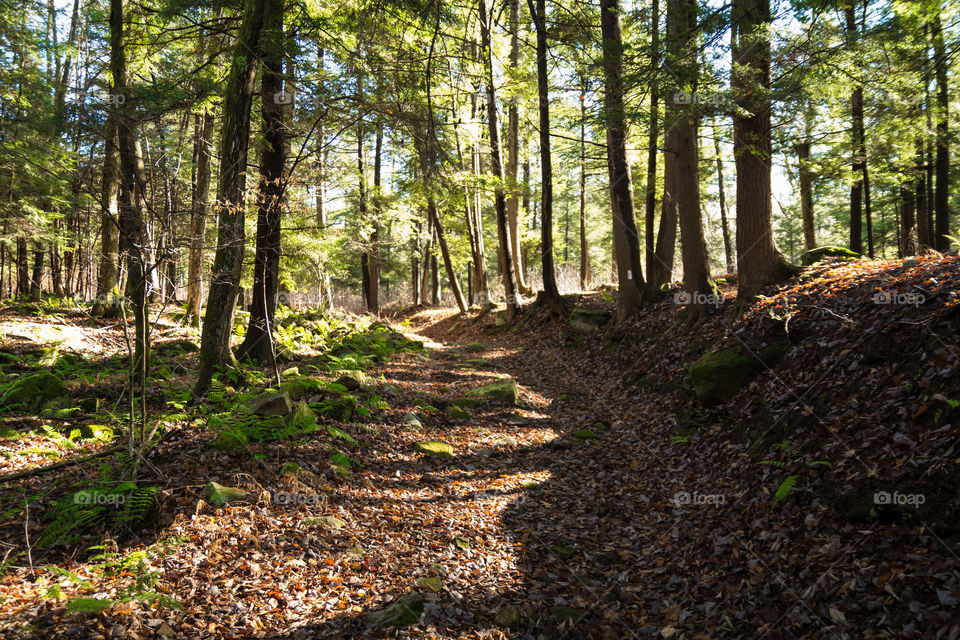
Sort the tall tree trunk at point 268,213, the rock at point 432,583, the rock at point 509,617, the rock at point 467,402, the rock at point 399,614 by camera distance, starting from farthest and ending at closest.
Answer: the rock at point 467,402 < the tall tree trunk at point 268,213 < the rock at point 432,583 < the rock at point 509,617 < the rock at point 399,614

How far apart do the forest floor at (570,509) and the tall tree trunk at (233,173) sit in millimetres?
1153

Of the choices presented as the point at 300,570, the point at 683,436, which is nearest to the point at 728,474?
the point at 683,436

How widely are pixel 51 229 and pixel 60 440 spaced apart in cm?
1204

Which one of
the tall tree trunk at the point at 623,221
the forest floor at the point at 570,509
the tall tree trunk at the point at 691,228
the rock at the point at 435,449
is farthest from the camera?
the tall tree trunk at the point at 623,221

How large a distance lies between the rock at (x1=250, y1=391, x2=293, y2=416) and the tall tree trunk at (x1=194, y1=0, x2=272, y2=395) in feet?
4.30

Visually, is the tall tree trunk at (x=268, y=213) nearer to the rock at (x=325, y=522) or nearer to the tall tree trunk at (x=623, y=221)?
the rock at (x=325, y=522)

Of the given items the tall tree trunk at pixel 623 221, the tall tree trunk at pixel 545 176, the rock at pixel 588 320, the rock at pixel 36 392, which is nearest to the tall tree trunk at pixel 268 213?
the rock at pixel 36 392

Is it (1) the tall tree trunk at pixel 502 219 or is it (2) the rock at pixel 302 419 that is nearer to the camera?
(2) the rock at pixel 302 419

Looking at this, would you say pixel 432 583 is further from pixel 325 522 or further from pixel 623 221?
pixel 623 221

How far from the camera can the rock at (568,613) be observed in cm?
383

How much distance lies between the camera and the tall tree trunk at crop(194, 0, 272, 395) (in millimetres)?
6863

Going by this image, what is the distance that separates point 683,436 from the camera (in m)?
6.75

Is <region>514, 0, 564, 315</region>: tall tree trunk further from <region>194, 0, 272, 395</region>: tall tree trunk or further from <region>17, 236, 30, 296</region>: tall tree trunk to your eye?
<region>17, 236, 30, 296</region>: tall tree trunk

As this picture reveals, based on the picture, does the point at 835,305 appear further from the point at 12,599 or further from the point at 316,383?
the point at 12,599
